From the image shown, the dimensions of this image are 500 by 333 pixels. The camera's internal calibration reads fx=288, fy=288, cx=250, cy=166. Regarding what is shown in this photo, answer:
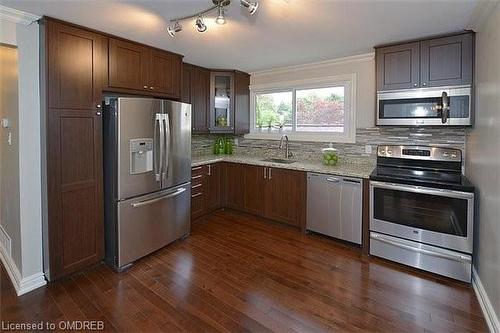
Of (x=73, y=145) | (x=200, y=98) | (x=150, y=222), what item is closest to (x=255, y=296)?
(x=150, y=222)

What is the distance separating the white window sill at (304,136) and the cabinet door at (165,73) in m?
1.65

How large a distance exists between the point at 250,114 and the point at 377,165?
2.25 meters

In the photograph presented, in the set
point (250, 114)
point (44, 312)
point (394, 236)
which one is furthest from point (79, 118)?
point (394, 236)

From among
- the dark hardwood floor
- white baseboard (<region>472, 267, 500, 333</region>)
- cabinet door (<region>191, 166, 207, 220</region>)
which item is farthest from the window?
white baseboard (<region>472, 267, 500, 333</region>)

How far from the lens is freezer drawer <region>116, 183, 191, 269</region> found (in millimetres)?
2719

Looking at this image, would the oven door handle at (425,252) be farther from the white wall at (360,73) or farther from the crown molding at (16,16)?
the crown molding at (16,16)

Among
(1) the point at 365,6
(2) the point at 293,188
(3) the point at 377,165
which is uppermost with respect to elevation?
(1) the point at 365,6

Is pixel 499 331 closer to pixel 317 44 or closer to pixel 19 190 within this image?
pixel 317 44

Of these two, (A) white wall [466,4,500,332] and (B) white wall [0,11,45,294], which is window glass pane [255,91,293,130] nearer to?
(A) white wall [466,4,500,332]

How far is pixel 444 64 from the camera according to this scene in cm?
277

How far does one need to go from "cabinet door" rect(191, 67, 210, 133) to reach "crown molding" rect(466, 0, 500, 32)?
314 centimetres

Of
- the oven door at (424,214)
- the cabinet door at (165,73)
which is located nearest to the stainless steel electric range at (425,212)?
the oven door at (424,214)

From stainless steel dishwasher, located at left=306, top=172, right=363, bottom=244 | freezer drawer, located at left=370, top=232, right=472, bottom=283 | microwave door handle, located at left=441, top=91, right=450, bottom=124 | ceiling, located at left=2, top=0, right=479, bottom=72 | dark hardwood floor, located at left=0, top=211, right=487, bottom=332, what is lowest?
dark hardwood floor, located at left=0, top=211, right=487, bottom=332

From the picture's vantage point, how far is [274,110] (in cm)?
463
